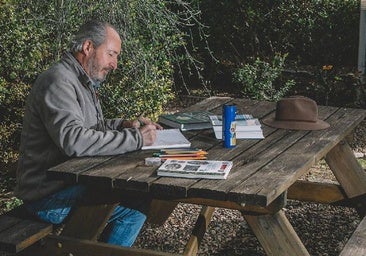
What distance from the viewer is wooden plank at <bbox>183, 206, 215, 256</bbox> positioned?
13.9 feet

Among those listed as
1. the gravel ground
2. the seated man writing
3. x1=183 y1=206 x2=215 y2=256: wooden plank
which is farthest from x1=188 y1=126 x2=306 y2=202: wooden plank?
the gravel ground

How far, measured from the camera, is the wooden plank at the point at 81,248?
373 centimetres

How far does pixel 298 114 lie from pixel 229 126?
2.22 feet

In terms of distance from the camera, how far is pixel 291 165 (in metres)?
3.66

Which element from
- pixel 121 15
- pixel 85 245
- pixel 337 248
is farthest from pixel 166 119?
pixel 121 15

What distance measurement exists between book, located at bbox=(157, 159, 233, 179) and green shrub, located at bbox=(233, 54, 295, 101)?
571cm

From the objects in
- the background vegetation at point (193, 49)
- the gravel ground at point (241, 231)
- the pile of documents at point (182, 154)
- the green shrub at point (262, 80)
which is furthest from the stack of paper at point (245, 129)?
the green shrub at point (262, 80)

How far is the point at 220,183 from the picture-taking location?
3.32 meters

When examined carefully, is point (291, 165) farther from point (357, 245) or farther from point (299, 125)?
point (299, 125)

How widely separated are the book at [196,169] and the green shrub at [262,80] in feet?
18.7

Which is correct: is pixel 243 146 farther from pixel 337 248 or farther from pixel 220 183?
pixel 337 248

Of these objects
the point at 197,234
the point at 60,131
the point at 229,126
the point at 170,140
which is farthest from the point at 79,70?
the point at 197,234

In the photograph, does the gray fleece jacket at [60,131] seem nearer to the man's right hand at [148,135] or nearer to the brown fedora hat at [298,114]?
the man's right hand at [148,135]

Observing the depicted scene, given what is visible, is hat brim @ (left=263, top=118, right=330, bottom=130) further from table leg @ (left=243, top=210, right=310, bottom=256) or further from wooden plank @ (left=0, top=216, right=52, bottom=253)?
wooden plank @ (left=0, top=216, right=52, bottom=253)
